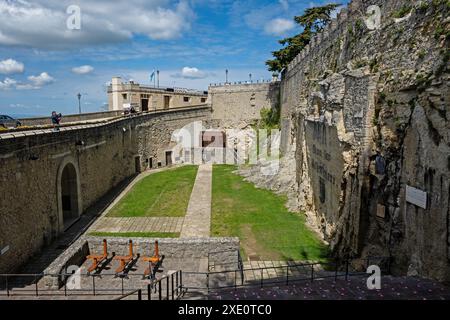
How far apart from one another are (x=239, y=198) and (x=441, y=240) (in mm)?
14103

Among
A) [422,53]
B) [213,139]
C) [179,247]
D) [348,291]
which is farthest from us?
[213,139]

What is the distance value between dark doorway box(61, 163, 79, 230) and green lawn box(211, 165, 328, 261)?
23.2 ft

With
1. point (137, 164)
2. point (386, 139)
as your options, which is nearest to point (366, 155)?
point (386, 139)

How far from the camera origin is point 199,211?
62.4ft

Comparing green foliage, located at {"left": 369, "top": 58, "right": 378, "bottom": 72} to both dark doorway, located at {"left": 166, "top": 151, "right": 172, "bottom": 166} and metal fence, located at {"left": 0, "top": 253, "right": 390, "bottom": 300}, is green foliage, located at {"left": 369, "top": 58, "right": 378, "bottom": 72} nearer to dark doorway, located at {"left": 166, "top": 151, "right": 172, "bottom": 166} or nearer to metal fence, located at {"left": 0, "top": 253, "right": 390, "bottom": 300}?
metal fence, located at {"left": 0, "top": 253, "right": 390, "bottom": 300}

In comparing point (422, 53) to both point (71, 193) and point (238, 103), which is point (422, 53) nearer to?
point (71, 193)

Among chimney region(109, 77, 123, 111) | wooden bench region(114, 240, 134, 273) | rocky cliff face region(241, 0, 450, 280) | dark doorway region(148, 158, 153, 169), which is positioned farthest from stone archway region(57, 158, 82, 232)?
chimney region(109, 77, 123, 111)

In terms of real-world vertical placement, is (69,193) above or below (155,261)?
above

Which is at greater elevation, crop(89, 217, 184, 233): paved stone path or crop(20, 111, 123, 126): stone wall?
crop(20, 111, 123, 126): stone wall

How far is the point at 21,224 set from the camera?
1195 centimetres

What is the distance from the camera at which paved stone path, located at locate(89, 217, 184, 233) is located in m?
16.0

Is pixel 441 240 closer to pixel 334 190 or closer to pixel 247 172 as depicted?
pixel 334 190

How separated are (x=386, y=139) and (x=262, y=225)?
7589 millimetres
